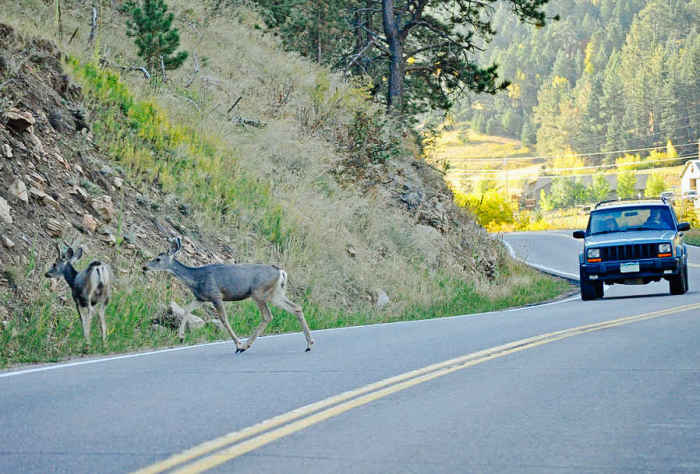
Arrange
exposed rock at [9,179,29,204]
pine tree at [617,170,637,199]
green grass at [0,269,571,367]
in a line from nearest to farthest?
Answer: green grass at [0,269,571,367]
exposed rock at [9,179,29,204]
pine tree at [617,170,637,199]

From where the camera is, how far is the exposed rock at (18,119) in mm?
15953

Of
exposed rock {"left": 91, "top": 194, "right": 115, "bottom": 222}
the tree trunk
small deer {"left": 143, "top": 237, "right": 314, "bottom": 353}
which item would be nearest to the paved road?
small deer {"left": 143, "top": 237, "right": 314, "bottom": 353}

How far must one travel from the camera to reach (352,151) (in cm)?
2711

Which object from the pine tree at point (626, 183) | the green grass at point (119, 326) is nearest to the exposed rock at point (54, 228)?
the green grass at point (119, 326)

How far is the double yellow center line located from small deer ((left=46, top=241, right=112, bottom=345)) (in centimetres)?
483

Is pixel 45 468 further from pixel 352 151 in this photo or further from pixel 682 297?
pixel 352 151

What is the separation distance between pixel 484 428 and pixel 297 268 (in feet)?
40.7

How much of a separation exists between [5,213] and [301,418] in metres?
8.59

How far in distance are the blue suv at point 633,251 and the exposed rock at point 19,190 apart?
460 inches

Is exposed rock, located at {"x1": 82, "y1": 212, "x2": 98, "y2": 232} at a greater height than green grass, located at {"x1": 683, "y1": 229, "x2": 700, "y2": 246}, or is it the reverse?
exposed rock, located at {"x1": 82, "y1": 212, "x2": 98, "y2": 232}

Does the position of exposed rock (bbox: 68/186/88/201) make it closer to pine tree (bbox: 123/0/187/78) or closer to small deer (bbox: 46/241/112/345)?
small deer (bbox: 46/241/112/345)

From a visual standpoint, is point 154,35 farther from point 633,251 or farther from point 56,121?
point 633,251

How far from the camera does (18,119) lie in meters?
16.1

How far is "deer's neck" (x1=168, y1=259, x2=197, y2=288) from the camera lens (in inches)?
484
